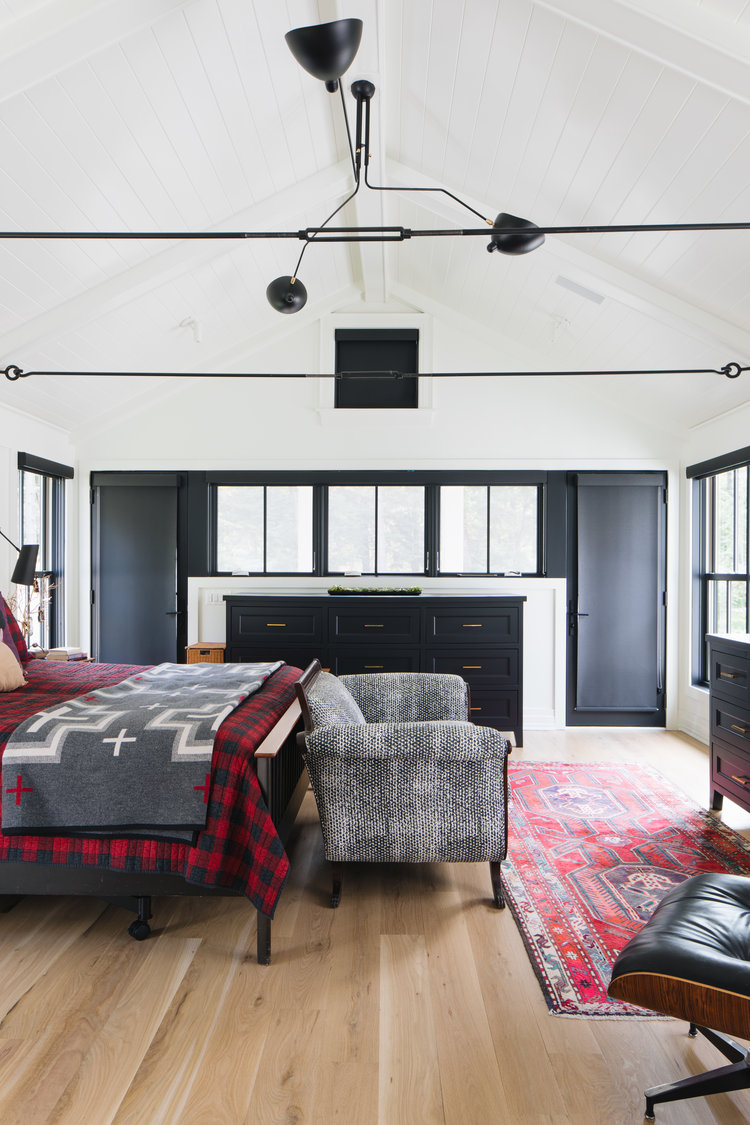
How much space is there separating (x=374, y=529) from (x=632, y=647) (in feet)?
8.09

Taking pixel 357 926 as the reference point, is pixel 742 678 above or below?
above

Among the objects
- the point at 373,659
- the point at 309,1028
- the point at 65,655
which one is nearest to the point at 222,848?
the point at 309,1028

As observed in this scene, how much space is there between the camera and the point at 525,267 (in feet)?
15.6

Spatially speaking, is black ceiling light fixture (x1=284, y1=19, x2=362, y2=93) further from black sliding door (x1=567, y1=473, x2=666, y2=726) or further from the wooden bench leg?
black sliding door (x1=567, y1=473, x2=666, y2=726)

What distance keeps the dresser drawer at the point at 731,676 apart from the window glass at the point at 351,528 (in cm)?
295

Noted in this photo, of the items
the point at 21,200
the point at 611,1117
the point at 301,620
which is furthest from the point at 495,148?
the point at 611,1117

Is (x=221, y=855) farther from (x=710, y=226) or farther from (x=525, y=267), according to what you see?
(x=525, y=267)

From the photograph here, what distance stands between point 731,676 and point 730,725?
10.8 inches

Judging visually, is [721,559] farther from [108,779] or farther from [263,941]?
[108,779]

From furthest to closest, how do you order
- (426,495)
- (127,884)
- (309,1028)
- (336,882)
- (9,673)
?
(426,495)
(9,673)
(336,882)
(127,884)
(309,1028)

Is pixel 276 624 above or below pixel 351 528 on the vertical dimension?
below

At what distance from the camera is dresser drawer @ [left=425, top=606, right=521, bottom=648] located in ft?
17.7

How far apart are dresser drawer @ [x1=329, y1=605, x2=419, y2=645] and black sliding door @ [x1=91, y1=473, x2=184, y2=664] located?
1.65 m

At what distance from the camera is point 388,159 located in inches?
170
